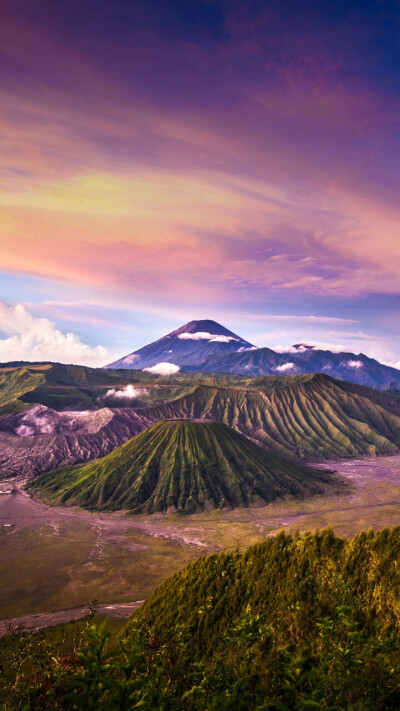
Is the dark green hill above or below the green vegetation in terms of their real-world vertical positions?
below

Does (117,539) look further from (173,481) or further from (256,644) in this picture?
(256,644)

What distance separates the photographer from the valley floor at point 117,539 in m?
95.8

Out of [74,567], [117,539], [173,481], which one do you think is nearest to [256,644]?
[74,567]

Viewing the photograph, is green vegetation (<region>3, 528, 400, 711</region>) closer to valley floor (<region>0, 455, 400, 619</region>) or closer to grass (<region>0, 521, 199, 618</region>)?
grass (<region>0, 521, 199, 618</region>)

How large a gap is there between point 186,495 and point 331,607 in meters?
146

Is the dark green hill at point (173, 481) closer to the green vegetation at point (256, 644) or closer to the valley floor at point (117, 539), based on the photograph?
the valley floor at point (117, 539)

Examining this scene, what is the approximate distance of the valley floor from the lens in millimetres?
95812

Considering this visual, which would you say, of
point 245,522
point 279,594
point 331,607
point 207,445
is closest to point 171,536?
point 245,522

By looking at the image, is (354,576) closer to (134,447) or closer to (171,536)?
(171,536)

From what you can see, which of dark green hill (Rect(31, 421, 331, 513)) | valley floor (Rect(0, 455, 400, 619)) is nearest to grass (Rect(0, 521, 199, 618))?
valley floor (Rect(0, 455, 400, 619))

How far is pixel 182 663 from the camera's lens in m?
16.5

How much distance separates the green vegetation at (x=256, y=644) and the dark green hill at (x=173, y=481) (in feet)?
374

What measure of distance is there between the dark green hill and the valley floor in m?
Result: 8.62

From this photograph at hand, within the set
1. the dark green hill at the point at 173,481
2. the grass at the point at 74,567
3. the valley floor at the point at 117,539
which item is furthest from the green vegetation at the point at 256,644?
the dark green hill at the point at 173,481
